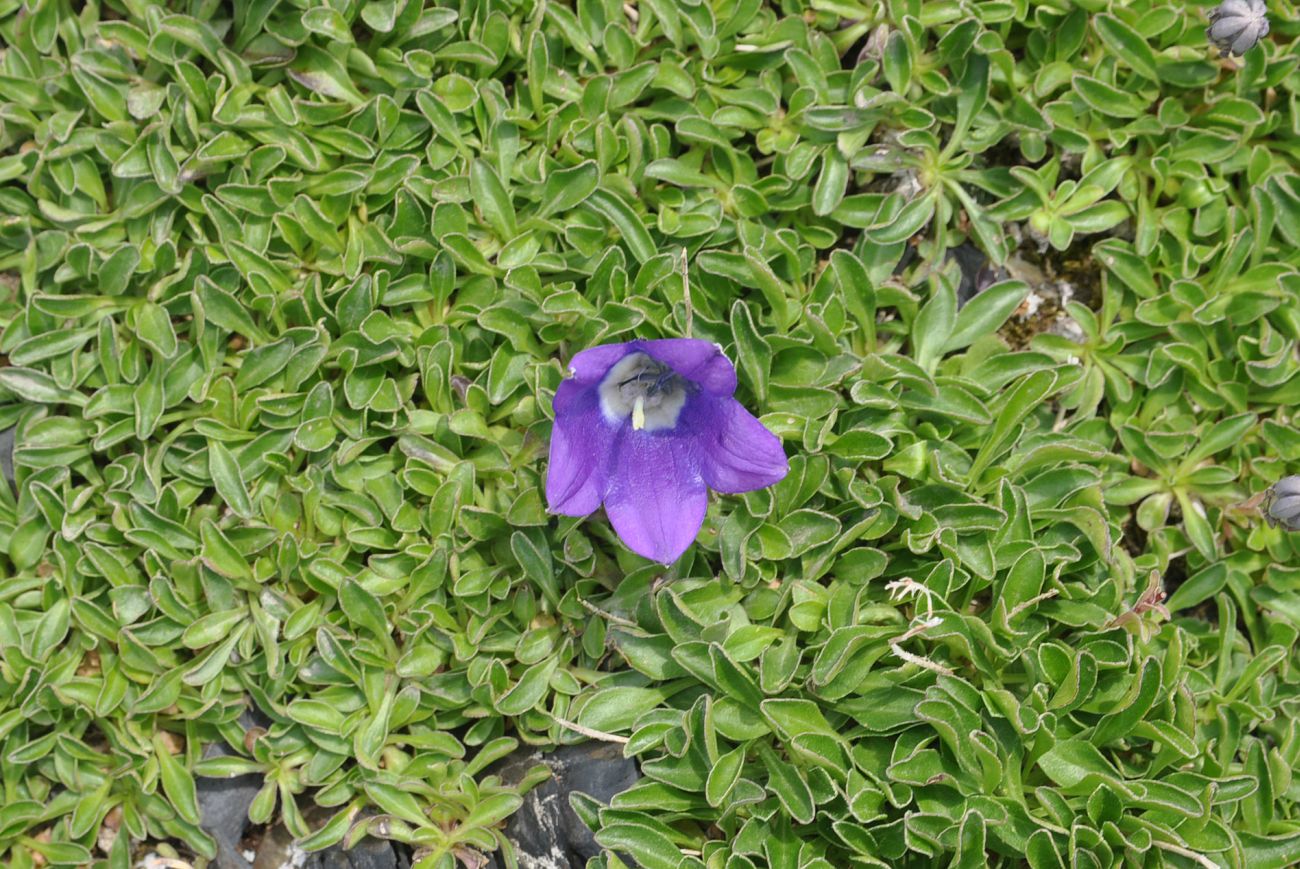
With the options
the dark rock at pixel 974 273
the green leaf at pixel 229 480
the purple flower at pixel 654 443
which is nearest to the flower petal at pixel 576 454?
the purple flower at pixel 654 443

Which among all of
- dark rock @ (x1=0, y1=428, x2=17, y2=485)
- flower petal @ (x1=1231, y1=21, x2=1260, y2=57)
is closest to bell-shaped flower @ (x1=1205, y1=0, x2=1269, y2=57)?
flower petal @ (x1=1231, y1=21, x2=1260, y2=57)

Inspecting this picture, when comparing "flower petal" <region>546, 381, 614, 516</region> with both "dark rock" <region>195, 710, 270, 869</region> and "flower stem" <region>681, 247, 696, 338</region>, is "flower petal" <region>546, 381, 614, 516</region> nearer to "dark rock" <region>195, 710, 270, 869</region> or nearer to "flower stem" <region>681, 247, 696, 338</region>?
"flower stem" <region>681, 247, 696, 338</region>

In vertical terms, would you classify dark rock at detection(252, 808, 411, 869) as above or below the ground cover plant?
below

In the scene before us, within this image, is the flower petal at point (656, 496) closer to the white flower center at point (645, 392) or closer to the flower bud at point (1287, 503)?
the white flower center at point (645, 392)

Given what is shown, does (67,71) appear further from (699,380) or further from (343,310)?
(699,380)

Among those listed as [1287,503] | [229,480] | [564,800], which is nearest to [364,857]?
[564,800]

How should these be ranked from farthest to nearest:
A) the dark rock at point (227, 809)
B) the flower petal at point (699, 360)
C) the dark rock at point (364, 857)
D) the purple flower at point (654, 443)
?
the dark rock at point (227, 809) → the dark rock at point (364, 857) → the purple flower at point (654, 443) → the flower petal at point (699, 360)

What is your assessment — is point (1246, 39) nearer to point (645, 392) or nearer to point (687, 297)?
point (687, 297)
